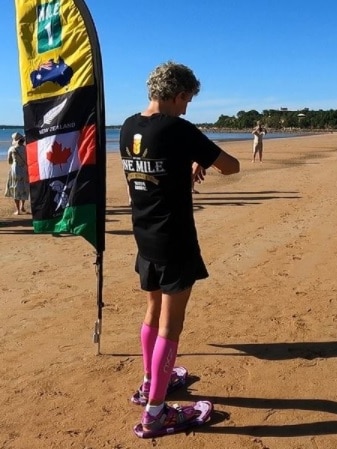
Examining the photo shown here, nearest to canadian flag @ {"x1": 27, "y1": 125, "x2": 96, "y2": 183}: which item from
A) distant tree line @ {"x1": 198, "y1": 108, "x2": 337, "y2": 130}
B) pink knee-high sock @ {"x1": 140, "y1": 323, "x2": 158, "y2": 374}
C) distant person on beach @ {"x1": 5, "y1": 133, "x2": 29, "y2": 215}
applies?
pink knee-high sock @ {"x1": 140, "y1": 323, "x2": 158, "y2": 374}

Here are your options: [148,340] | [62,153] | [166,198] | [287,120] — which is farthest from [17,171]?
[287,120]

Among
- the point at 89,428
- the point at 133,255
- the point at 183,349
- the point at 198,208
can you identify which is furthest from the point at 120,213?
the point at 89,428

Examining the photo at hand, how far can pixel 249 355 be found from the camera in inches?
164

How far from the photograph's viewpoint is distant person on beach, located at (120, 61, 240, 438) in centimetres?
288

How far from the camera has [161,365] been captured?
308cm

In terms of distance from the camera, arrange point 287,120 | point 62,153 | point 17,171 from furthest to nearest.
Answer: point 287,120
point 17,171
point 62,153

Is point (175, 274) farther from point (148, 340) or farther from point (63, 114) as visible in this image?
point (63, 114)

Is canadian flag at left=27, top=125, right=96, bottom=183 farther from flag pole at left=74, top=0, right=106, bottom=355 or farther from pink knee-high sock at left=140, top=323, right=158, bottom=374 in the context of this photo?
pink knee-high sock at left=140, top=323, right=158, bottom=374

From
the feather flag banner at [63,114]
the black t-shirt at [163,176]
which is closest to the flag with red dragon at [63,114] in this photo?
the feather flag banner at [63,114]

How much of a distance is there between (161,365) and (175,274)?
22.0 inches

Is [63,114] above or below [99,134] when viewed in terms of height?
above

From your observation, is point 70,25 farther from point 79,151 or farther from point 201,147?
point 201,147

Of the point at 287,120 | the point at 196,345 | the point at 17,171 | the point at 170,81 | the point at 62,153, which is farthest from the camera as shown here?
the point at 287,120

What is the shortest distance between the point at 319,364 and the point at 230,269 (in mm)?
2656
